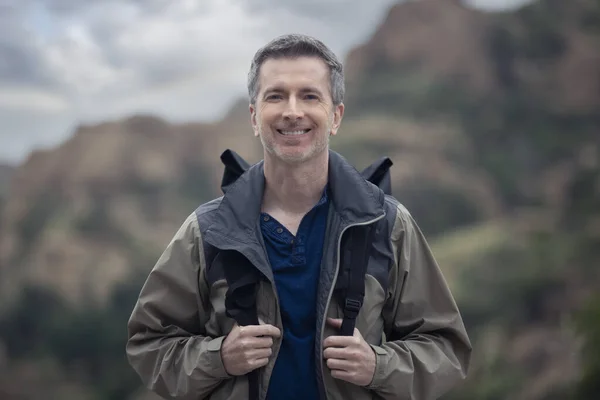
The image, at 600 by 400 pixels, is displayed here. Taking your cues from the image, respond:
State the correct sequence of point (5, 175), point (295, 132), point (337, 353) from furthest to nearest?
point (5, 175) < point (295, 132) < point (337, 353)

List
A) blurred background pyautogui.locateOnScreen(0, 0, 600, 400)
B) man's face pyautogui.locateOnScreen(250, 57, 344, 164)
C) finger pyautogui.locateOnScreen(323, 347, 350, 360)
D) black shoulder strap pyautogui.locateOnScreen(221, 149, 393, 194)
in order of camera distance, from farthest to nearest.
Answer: blurred background pyautogui.locateOnScreen(0, 0, 600, 400) < black shoulder strap pyautogui.locateOnScreen(221, 149, 393, 194) < man's face pyautogui.locateOnScreen(250, 57, 344, 164) < finger pyautogui.locateOnScreen(323, 347, 350, 360)

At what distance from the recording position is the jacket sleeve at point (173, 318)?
5.01 feet

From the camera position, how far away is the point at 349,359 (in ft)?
4.67

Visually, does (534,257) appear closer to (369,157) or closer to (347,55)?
(369,157)

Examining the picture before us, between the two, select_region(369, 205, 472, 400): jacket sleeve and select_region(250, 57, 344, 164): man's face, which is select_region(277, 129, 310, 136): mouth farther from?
select_region(369, 205, 472, 400): jacket sleeve

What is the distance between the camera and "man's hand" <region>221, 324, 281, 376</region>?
1419 mm

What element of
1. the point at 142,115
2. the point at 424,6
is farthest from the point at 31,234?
the point at 424,6

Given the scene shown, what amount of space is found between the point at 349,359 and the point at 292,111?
1.92ft

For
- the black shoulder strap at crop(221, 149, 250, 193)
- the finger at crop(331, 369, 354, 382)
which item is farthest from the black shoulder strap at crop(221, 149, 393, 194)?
the finger at crop(331, 369, 354, 382)

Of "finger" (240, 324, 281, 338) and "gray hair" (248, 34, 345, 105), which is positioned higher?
"gray hair" (248, 34, 345, 105)

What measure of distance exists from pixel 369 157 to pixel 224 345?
7015 millimetres

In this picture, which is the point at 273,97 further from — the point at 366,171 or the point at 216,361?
the point at 216,361

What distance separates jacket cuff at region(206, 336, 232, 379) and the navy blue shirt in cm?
12

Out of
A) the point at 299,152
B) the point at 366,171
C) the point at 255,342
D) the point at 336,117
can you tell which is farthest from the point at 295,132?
the point at 255,342
